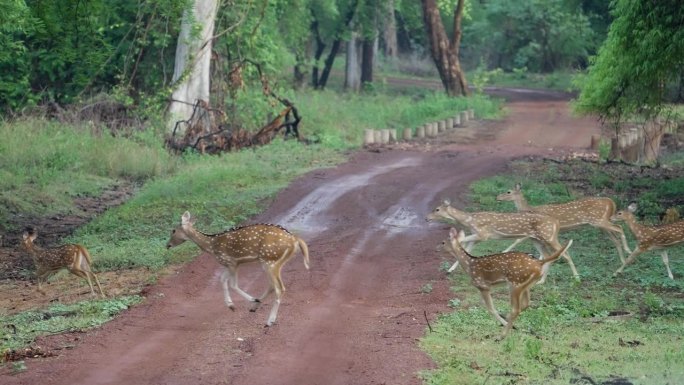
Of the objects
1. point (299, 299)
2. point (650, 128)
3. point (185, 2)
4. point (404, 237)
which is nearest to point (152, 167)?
point (185, 2)

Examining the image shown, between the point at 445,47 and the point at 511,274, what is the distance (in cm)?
3902

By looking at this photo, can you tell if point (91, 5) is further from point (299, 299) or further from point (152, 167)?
point (299, 299)

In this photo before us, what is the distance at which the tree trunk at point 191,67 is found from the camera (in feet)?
111

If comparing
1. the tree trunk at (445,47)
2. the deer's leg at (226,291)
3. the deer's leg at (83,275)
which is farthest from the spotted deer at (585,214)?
the tree trunk at (445,47)

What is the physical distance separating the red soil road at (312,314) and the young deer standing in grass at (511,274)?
90cm

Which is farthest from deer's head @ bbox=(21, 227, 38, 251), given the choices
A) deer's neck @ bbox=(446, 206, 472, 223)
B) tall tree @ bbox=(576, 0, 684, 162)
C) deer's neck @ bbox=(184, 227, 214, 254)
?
tall tree @ bbox=(576, 0, 684, 162)

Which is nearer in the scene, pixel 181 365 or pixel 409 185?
pixel 181 365

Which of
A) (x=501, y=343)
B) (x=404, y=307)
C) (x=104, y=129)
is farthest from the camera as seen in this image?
(x=104, y=129)

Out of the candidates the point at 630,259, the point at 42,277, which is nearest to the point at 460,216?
the point at 630,259

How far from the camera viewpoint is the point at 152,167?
1152 inches

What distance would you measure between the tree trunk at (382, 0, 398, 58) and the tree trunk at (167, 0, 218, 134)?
986 inches

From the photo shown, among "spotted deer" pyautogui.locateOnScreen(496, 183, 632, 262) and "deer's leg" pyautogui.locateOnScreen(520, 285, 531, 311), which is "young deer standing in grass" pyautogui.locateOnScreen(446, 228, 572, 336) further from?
"spotted deer" pyautogui.locateOnScreen(496, 183, 632, 262)

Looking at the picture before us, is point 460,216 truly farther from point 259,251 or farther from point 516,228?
point 259,251

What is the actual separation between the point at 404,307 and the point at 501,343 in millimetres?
2505
